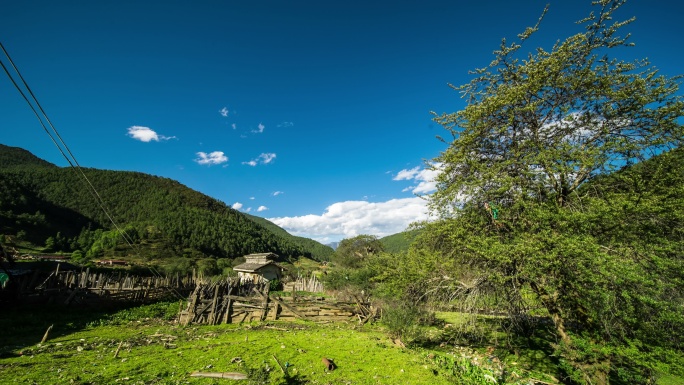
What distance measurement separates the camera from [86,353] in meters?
9.30

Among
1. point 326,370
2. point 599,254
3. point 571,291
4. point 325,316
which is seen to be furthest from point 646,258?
point 325,316

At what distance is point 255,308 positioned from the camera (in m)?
17.4

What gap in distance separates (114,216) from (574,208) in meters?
135

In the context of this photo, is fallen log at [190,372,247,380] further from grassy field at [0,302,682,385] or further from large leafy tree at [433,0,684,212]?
large leafy tree at [433,0,684,212]

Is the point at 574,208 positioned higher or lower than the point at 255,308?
higher

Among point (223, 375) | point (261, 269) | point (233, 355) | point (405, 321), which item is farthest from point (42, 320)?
point (261, 269)

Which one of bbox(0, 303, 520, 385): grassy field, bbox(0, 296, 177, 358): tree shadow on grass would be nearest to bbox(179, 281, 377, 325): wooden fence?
bbox(0, 303, 520, 385): grassy field

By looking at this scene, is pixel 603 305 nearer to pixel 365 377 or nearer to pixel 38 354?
pixel 365 377

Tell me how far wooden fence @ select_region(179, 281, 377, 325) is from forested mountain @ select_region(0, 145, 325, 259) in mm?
51653

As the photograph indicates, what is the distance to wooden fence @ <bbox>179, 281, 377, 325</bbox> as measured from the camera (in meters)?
16.0

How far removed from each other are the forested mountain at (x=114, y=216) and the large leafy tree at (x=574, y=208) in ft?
216

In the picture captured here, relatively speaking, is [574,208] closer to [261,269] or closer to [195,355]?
[195,355]

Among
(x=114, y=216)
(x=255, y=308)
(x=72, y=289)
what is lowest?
(x=255, y=308)

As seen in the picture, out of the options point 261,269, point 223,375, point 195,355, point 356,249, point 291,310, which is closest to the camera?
point 223,375
